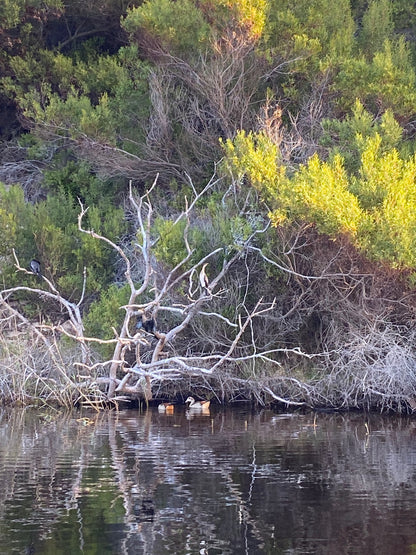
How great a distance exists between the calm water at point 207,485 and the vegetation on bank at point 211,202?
62.3 inches

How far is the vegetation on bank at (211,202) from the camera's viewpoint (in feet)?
51.3

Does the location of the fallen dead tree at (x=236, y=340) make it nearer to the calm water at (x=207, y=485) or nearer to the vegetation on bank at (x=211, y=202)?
the vegetation on bank at (x=211, y=202)

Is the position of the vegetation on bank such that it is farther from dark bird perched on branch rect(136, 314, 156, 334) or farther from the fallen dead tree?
dark bird perched on branch rect(136, 314, 156, 334)

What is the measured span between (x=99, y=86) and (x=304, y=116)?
4.66m

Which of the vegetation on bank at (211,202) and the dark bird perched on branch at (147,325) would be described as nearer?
the dark bird perched on branch at (147,325)

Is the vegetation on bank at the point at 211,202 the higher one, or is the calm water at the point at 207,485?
the vegetation on bank at the point at 211,202

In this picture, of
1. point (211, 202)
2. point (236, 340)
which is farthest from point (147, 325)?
point (211, 202)

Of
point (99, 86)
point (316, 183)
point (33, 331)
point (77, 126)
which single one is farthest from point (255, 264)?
point (99, 86)

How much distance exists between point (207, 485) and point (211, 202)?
7931 millimetres

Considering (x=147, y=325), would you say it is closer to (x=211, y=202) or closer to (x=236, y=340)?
(x=236, y=340)

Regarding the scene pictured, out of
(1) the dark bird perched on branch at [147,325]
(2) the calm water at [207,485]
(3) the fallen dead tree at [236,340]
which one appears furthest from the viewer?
(3) the fallen dead tree at [236,340]

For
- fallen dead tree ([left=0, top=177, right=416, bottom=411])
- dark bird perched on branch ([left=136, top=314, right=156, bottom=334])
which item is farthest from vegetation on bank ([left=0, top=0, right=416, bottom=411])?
dark bird perched on branch ([left=136, top=314, right=156, bottom=334])

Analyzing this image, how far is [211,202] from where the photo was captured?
17.3 m

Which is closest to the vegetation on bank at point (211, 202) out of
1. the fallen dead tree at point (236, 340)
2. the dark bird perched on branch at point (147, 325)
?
the fallen dead tree at point (236, 340)
